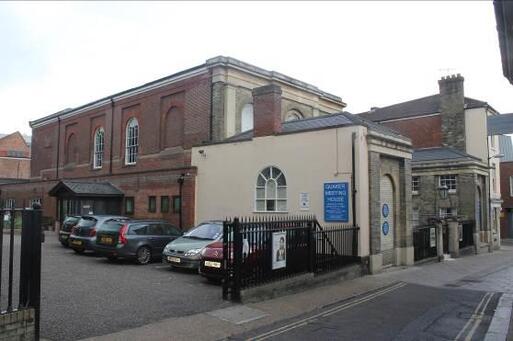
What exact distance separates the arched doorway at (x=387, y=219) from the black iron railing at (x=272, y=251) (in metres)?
3.58

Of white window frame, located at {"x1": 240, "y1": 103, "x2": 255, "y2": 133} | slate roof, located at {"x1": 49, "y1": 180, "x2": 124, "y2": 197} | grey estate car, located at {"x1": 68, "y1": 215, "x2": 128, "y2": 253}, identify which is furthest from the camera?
white window frame, located at {"x1": 240, "y1": 103, "x2": 255, "y2": 133}

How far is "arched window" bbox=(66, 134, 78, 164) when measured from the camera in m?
→ 37.8

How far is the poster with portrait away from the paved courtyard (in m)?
1.55

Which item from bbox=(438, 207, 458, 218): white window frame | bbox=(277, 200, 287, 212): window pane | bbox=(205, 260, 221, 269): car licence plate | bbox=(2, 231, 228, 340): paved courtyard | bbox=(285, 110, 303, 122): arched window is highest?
bbox=(285, 110, 303, 122): arched window

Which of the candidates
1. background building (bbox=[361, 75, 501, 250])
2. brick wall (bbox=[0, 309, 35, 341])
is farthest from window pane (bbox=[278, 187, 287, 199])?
background building (bbox=[361, 75, 501, 250])

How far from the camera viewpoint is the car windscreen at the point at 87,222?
60.1 ft

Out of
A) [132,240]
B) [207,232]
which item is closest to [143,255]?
[132,240]

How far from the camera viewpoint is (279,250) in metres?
11.2

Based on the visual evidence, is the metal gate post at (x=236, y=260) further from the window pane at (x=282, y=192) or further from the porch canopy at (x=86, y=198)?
the porch canopy at (x=86, y=198)

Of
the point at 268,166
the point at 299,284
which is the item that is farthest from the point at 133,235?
the point at 299,284

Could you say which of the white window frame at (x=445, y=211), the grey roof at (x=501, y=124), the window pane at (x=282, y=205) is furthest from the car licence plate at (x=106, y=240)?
the white window frame at (x=445, y=211)

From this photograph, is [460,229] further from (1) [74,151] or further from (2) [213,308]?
(1) [74,151]

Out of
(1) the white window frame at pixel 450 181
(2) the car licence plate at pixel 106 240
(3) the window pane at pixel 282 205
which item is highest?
(1) the white window frame at pixel 450 181

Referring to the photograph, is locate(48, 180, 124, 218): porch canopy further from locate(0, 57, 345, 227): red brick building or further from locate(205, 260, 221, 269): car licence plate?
locate(205, 260, 221, 269): car licence plate
